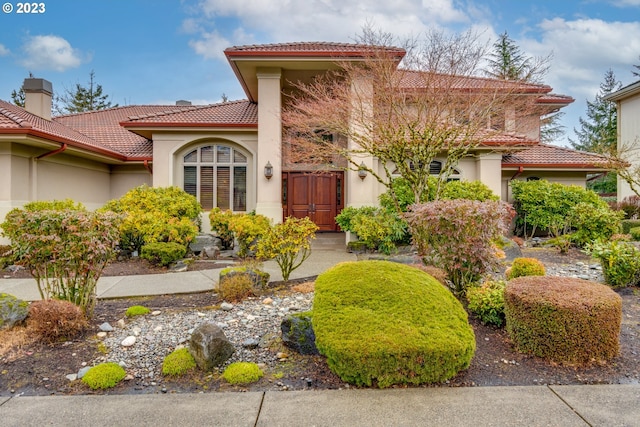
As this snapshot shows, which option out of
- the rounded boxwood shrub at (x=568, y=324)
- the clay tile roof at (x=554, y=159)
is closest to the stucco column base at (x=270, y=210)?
the clay tile roof at (x=554, y=159)

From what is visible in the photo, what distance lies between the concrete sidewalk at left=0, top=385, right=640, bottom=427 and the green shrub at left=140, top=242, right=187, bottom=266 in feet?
17.8

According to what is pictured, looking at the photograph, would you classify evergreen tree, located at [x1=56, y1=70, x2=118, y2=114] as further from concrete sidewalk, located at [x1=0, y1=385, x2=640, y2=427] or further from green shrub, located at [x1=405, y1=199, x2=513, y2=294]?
concrete sidewalk, located at [x1=0, y1=385, x2=640, y2=427]

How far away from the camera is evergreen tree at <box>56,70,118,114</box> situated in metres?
35.0

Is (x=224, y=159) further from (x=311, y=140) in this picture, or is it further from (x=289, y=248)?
(x=289, y=248)

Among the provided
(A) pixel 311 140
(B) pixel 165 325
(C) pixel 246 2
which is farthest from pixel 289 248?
(C) pixel 246 2

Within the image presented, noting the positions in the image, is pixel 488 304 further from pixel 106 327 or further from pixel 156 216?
pixel 156 216

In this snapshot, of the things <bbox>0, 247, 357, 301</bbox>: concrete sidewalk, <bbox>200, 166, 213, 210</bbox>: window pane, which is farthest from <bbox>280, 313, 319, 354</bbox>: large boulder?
<bbox>200, 166, 213, 210</bbox>: window pane

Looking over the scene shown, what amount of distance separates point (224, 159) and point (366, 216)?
18.1 ft

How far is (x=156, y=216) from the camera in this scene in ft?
31.2

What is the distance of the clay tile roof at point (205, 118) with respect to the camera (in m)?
12.4

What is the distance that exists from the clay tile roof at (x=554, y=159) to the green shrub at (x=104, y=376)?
13794mm

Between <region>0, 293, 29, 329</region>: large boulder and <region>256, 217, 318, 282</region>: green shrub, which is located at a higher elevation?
Answer: <region>256, 217, 318, 282</region>: green shrub

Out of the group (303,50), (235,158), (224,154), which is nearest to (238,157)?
(235,158)

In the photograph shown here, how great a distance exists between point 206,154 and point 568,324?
11701 millimetres
